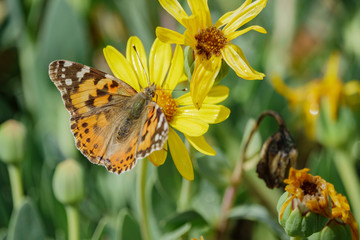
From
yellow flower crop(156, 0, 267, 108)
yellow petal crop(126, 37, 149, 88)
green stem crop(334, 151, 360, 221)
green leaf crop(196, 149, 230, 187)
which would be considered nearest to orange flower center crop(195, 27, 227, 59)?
yellow flower crop(156, 0, 267, 108)

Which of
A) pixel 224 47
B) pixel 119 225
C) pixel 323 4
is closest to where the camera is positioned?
pixel 224 47

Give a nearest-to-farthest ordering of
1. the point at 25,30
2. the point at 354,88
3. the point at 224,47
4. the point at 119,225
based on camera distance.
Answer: the point at 224,47, the point at 119,225, the point at 354,88, the point at 25,30

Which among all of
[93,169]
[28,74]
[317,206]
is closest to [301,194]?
[317,206]

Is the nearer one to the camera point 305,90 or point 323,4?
point 305,90

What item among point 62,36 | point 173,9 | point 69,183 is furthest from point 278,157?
point 62,36

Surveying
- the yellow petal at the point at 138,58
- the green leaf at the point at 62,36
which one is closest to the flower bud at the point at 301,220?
the yellow petal at the point at 138,58

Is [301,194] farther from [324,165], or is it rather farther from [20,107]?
[20,107]

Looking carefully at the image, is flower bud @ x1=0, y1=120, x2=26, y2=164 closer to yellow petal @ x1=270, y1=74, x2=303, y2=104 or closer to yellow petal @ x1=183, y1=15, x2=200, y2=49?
yellow petal @ x1=183, y1=15, x2=200, y2=49
